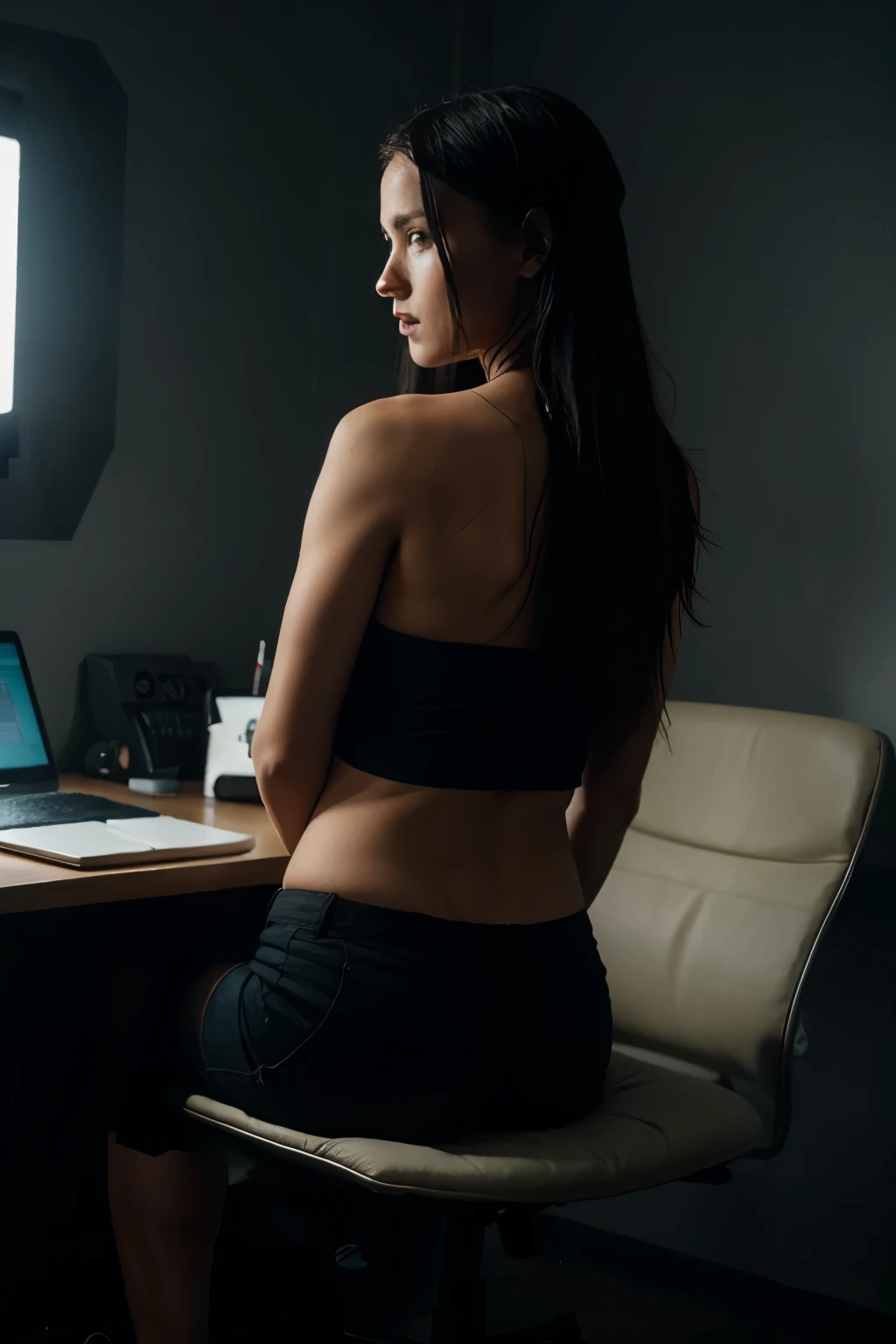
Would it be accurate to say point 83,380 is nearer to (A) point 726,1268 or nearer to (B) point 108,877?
(B) point 108,877

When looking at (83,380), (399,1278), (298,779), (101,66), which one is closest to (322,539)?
(298,779)

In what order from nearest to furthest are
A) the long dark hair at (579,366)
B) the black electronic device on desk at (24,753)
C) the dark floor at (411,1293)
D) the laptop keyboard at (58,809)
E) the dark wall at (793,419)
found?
1. the long dark hair at (579,366)
2. the laptop keyboard at (58,809)
3. the black electronic device on desk at (24,753)
4. the dark floor at (411,1293)
5. the dark wall at (793,419)

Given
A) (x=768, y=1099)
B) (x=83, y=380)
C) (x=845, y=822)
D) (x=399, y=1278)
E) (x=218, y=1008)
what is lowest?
(x=399, y=1278)

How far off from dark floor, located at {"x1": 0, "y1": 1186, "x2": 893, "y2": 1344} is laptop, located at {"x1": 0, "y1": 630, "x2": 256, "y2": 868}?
0.71 metres

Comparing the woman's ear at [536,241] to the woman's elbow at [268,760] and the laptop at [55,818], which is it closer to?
the woman's elbow at [268,760]

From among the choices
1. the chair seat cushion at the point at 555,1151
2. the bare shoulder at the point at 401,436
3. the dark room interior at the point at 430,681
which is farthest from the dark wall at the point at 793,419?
the bare shoulder at the point at 401,436

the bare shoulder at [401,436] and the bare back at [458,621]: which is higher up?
the bare shoulder at [401,436]

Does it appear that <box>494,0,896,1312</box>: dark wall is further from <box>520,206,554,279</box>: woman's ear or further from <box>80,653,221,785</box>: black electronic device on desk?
<box>520,206,554,279</box>: woman's ear

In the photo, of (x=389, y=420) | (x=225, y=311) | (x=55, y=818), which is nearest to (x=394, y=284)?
(x=389, y=420)

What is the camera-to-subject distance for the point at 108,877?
1.44 meters

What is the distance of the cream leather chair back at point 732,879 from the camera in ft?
5.52

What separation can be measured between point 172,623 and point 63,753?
32 cm

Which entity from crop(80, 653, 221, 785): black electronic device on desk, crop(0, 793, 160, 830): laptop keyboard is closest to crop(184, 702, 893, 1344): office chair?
crop(0, 793, 160, 830): laptop keyboard

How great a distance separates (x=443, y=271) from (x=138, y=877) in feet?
2.43
